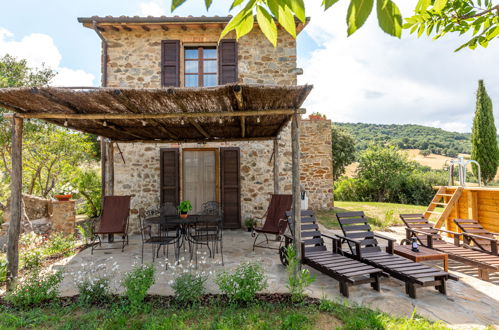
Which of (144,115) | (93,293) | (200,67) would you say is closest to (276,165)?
(200,67)

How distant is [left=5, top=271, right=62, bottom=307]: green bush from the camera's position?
3289 mm

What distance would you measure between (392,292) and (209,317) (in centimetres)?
236

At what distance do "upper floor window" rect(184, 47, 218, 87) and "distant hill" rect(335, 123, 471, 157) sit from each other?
77.4 ft

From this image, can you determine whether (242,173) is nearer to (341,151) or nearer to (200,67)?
(200,67)

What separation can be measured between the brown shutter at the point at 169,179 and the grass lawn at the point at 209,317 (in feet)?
13.2

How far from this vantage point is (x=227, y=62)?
7.40 meters

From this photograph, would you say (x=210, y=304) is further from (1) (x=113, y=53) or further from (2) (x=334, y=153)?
(2) (x=334, y=153)

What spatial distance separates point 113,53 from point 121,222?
4.45m

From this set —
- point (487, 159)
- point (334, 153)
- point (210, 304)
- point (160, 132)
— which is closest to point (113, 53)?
point (160, 132)

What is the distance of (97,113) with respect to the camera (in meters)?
4.34

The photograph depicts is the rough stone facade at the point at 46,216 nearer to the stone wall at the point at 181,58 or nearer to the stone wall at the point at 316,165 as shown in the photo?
the stone wall at the point at 181,58

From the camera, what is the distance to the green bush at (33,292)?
3.29m

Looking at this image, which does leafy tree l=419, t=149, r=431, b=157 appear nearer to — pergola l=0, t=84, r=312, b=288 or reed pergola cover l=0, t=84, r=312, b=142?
reed pergola cover l=0, t=84, r=312, b=142

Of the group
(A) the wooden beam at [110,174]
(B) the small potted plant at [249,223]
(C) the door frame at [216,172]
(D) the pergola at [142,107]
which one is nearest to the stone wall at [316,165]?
(B) the small potted plant at [249,223]
